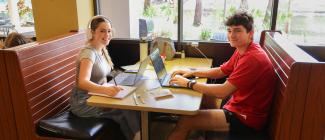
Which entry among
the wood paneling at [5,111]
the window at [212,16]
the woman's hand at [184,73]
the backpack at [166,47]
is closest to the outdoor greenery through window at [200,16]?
the window at [212,16]

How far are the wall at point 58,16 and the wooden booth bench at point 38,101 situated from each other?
25.9 inches

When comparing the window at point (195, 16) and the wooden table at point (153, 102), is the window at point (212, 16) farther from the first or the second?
the wooden table at point (153, 102)

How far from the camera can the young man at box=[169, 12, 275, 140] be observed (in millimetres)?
1740

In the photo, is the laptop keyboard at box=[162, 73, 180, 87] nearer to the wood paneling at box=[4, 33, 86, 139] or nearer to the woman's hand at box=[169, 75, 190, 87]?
the woman's hand at box=[169, 75, 190, 87]

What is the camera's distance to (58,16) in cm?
285

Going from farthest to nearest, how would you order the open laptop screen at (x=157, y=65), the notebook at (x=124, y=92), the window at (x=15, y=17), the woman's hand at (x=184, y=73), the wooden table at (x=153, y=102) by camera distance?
1. the window at (x=15, y=17)
2. the woman's hand at (x=184, y=73)
3. the open laptop screen at (x=157, y=65)
4. the notebook at (x=124, y=92)
5. the wooden table at (x=153, y=102)

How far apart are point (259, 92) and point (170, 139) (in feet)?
2.07

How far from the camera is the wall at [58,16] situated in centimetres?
279

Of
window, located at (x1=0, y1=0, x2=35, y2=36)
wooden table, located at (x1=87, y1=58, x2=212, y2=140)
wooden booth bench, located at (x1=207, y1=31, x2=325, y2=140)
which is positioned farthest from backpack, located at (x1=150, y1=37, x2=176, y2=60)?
window, located at (x1=0, y1=0, x2=35, y2=36)

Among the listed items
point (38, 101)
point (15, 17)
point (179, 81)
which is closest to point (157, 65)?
point (179, 81)

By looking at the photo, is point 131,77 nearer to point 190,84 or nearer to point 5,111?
point 190,84

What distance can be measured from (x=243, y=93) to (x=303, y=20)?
1467 millimetres

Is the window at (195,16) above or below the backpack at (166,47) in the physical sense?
above

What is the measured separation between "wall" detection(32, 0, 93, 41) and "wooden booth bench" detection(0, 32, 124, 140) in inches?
25.9
